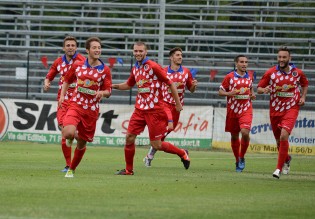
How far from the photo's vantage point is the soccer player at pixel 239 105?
18.5 metres

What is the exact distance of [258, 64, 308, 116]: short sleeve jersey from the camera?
1680 centimetres

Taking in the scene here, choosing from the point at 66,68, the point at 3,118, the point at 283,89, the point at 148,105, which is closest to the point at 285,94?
the point at 283,89

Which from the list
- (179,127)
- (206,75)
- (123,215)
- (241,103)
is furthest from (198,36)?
(123,215)

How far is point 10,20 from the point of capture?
3597 cm

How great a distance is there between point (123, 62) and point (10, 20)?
6765 mm

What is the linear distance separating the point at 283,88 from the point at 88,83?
174 inches

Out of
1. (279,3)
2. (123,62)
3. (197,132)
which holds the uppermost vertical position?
(279,3)

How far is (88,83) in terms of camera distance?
1428cm

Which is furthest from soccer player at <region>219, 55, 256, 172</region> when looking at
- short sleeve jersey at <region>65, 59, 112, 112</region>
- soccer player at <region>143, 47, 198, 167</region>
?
short sleeve jersey at <region>65, 59, 112, 112</region>


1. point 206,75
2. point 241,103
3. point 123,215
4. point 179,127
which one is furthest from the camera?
point 206,75

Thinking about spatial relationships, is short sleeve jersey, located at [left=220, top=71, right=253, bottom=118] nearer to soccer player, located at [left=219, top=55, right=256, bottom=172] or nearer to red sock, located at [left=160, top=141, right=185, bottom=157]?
soccer player, located at [left=219, top=55, right=256, bottom=172]

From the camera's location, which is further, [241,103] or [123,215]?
[241,103]

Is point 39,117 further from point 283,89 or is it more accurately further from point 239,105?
point 283,89

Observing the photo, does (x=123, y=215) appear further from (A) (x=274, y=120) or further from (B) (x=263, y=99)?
(B) (x=263, y=99)
